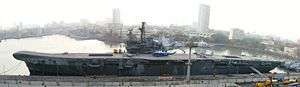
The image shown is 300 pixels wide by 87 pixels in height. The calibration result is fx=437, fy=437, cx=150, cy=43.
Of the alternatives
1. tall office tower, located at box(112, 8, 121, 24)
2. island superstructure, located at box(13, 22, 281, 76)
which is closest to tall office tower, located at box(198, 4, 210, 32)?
tall office tower, located at box(112, 8, 121, 24)

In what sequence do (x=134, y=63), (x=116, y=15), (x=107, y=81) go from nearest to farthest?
(x=107, y=81)
(x=134, y=63)
(x=116, y=15)

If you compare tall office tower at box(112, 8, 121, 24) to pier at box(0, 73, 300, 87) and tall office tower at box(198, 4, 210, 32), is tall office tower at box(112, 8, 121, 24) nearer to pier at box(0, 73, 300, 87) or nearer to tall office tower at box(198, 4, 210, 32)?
tall office tower at box(198, 4, 210, 32)

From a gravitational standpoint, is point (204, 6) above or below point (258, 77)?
above

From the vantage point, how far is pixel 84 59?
33.7 metres

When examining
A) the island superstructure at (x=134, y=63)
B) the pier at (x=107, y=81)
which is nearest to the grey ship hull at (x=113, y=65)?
the island superstructure at (x=134, y=63)

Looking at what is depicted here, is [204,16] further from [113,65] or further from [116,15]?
[113,65]

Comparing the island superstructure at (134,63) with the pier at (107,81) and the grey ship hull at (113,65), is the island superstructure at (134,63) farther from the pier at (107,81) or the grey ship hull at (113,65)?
the pier at (107,81)

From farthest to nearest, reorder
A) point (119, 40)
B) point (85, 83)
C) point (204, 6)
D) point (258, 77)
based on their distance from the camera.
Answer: point (204, 6), point (119, 40), point (258, 77), point (85, 83)

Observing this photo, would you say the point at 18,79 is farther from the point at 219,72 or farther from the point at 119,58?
the point at 219,72

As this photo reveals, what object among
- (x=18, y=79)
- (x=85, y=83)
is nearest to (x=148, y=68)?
(x=85, y=83)

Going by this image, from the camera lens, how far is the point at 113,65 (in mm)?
34375

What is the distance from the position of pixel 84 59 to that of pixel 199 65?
32.0ft

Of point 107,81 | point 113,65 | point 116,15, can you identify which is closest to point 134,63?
point 113,65

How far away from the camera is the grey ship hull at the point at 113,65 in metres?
33.6
